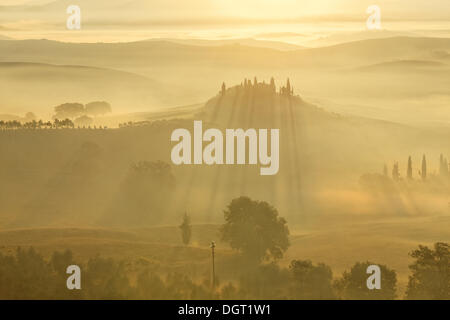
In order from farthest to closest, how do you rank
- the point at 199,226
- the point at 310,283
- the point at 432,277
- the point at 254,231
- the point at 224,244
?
the point at 199,226 < the point at 224,244 < the point at 254,231 < the point at 432,277 < the point at 310,283

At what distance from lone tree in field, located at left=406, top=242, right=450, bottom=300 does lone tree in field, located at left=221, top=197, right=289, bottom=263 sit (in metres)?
22.6

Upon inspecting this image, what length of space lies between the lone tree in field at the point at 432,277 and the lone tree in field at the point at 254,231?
74.3ft

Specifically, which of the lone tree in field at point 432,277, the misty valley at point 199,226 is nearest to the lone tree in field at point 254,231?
the misty valley at point 199,226

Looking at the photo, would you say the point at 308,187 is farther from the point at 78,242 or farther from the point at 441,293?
the point at 441,293

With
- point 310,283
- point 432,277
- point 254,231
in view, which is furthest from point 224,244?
point 432,277

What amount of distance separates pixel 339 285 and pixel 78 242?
4757 cm

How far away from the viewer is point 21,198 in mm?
163000

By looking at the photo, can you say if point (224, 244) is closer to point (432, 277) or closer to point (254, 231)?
point (254, 231)

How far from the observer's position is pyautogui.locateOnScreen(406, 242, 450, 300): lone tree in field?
80.6 m

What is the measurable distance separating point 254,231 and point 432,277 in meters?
28.1

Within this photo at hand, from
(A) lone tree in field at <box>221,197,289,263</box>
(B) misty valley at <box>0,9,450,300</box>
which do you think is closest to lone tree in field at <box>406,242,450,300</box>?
(B) misty valley at <box>0,9,450,300</box>

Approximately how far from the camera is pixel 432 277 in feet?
269

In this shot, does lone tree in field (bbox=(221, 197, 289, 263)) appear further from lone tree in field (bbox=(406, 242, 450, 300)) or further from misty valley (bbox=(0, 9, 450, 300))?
lone tree in field (bbox=(406, 242, 450, 300))
